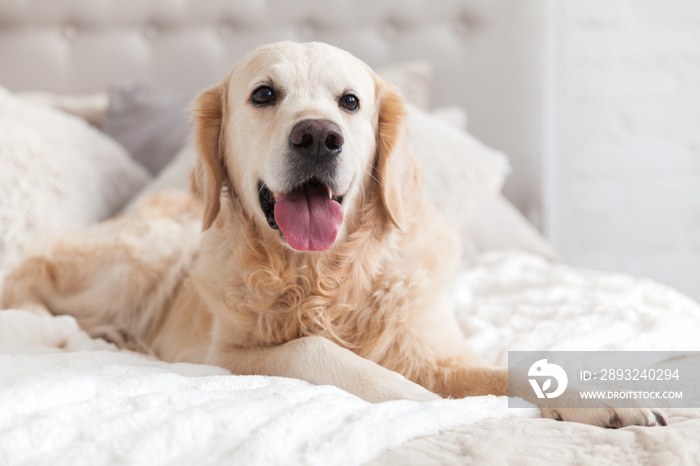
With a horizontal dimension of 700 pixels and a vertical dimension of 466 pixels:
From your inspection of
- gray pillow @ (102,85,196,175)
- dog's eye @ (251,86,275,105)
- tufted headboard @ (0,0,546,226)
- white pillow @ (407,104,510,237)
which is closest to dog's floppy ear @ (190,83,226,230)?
dog's eye @ (251,86,275,105)

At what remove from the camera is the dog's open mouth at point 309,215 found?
3.72 ft

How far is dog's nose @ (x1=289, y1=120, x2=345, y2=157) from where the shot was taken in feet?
3.60

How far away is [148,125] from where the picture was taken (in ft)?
8.11

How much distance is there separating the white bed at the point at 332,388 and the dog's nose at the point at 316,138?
0.44 meters

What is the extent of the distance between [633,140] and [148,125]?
107 inches

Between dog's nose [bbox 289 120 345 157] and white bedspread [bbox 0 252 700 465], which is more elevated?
dog's nose [bbox 289 120 345 157]

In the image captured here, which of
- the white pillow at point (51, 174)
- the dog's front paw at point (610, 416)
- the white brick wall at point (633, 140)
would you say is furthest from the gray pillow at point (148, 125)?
the white brick wall at point (633, 140)

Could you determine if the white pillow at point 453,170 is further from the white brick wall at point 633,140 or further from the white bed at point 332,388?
the white brick wall at point 633,140

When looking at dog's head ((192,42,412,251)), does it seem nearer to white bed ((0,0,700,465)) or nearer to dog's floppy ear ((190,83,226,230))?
dog's floppy ear ((190,83,226,230))

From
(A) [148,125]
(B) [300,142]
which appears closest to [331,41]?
(A) [148,125]

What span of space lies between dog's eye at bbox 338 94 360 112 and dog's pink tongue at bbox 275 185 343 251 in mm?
212

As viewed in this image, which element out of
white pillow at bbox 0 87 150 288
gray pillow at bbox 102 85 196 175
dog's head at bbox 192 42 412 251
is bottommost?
white pillow at bbox 0 87 150 288

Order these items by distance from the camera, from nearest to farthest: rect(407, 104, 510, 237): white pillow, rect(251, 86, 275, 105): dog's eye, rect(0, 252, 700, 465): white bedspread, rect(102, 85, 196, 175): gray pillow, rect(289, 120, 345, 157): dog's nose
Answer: rect(0, 252, 700, 465): white bedspread
rect(289, 120, 345, 157): dog's nose
rect(251, 86, 275, 105): dog's eye
rect(407, 104, 510, 237): white pillow
rect(102, 85, 196, 175): gray pillow

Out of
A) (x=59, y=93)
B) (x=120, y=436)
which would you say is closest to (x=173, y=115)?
(x=59, y=93)
